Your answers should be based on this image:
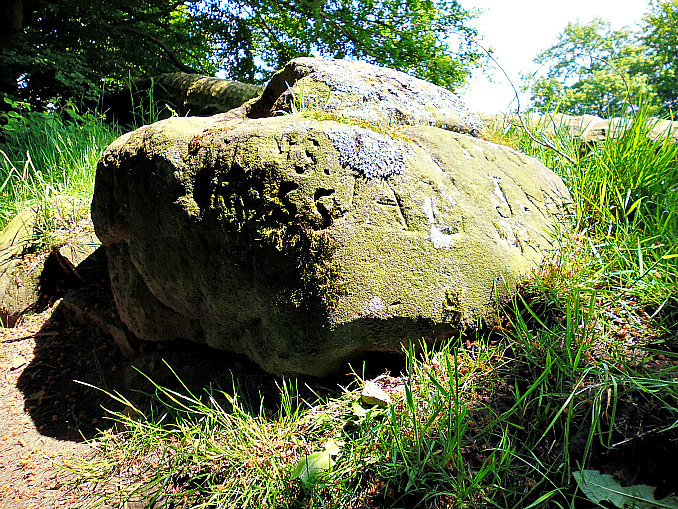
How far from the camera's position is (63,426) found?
273 centimetres

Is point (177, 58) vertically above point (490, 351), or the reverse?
point (177, 58)

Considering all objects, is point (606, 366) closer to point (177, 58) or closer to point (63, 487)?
point (63, 487)

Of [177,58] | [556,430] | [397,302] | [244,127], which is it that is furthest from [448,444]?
[177,58]

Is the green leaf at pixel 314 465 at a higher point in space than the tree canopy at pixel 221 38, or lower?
lower

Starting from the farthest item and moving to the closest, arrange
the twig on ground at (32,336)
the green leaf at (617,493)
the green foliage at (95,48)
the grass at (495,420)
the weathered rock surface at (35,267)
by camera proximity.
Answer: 1. the green foliage at (95,48)
2. the weathered rock surface at (35,267)
3. the twig on ground at (32,336)
4. the grass at (495,420)
5. the green leaf at (617,493)

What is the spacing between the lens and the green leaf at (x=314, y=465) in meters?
1.71

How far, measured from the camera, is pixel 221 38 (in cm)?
907

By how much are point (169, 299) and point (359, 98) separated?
164 centimetres

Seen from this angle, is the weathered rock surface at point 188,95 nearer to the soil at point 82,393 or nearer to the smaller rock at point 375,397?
the soil at point 82,393

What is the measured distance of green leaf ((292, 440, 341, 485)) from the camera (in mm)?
1712

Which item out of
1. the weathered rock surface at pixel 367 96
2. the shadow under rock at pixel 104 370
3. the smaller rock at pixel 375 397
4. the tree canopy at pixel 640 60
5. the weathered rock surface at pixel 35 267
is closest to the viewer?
the smaller rock at pixel 375 397

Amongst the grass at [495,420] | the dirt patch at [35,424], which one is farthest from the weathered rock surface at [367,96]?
the dirt patch at [35,424]

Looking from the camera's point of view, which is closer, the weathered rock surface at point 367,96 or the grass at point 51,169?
the weathered rock surface at point 367,96

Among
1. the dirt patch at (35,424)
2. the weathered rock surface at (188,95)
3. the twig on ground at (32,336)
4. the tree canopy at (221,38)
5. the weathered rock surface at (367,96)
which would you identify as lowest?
the dirt patch at (35,424)
